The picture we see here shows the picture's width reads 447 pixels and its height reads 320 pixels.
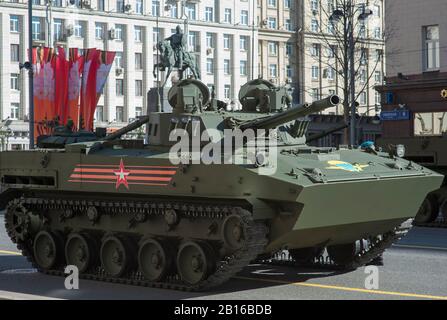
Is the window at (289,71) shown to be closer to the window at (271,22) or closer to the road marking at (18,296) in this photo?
the window at (271,22)

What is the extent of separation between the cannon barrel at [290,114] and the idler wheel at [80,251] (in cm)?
263

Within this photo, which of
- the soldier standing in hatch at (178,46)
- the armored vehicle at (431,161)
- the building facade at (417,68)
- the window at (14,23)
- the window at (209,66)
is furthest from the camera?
the window at (209,66)

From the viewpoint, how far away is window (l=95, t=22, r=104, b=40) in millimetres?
77125

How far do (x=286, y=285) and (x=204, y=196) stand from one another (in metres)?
1.70

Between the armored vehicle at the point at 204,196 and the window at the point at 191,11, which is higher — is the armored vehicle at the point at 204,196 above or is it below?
below

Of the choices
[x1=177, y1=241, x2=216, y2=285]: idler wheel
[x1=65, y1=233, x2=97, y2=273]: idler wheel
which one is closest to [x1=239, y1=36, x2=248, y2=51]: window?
[x1=65, y1=233, x2=97, y2=273]: idler wheel

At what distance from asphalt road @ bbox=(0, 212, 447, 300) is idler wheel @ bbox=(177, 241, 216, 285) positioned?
258 millimetres

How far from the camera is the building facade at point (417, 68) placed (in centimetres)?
3309

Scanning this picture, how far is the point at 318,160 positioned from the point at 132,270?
287cm

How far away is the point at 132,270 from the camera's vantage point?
40.7 ft

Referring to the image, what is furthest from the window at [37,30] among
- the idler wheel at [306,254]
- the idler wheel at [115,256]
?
the idler wheel at [115,256]

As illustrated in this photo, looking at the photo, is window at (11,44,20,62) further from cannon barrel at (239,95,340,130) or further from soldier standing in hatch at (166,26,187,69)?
cannon barrel at (239,95,340,130)
